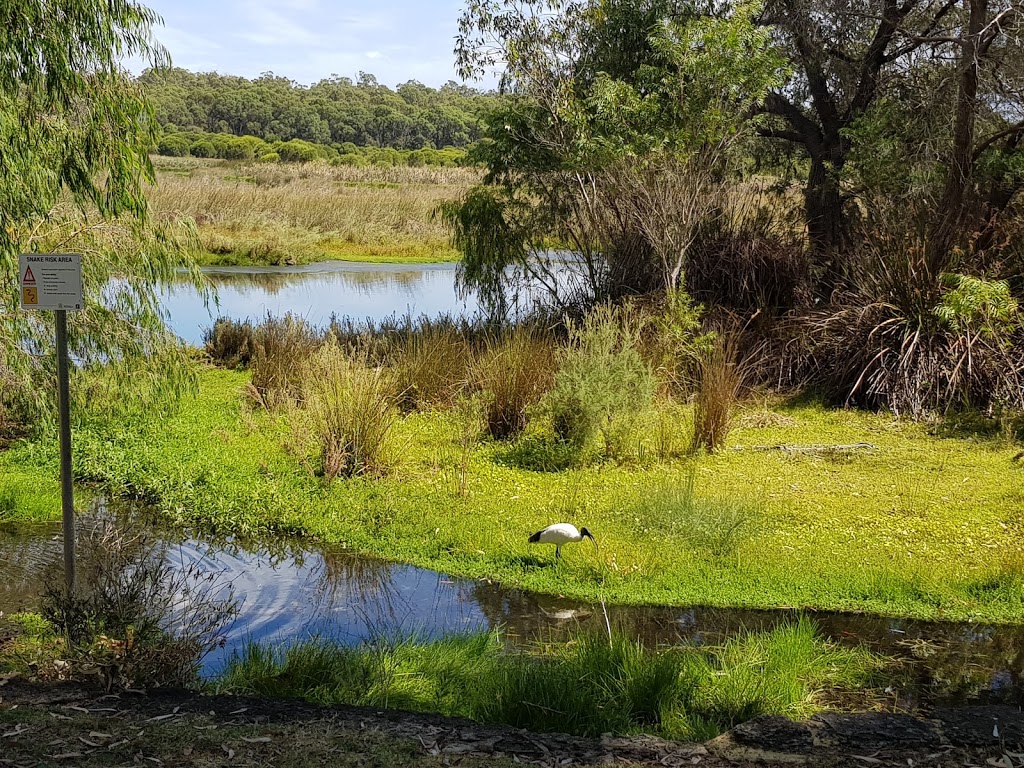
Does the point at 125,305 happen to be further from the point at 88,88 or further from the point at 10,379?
the point at 88,88

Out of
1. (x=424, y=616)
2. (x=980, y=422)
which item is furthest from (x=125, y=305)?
(x=980, y=422)

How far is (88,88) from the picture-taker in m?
8.44

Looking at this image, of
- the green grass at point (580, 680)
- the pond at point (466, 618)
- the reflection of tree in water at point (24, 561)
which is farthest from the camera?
the reflection of tree in water at point (24, 561)

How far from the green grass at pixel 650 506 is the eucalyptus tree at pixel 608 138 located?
3.46 meters

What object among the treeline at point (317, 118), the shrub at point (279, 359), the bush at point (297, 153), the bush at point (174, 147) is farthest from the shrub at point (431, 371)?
the treeline at point (317, 118)

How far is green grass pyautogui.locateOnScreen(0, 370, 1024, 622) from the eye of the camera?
6602mm

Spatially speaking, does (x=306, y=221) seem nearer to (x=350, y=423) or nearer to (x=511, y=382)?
(x=511, y=382)

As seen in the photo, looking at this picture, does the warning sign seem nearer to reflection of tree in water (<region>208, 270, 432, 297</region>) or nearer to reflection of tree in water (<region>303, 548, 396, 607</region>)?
reflection of tree in water (<region>303, 548, 396, 607</region>)

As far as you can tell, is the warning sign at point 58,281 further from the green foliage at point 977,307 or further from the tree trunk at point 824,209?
the tree trunk at point 824,209

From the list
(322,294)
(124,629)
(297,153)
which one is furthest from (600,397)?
Result: (297,153)

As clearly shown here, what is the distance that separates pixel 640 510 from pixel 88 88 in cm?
582

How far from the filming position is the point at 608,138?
12477 mm

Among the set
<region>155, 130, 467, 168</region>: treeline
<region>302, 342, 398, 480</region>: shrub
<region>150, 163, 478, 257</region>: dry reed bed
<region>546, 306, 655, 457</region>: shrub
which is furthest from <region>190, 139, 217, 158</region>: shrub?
<region>546, 306, 655, 457</region>: shrub

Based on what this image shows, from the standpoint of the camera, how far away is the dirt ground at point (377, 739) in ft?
12.5
